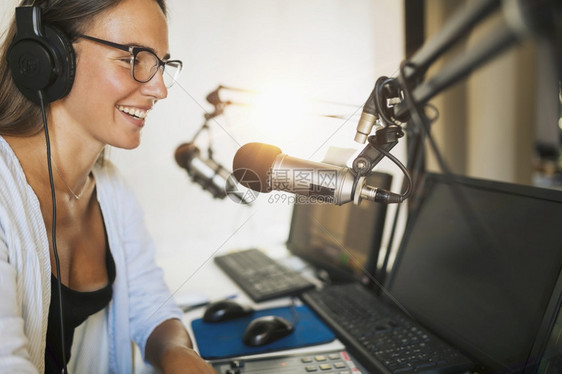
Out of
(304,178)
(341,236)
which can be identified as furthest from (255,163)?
(341,236)

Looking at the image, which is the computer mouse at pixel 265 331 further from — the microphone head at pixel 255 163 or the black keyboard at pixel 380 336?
the microphone head at pixel 255 163

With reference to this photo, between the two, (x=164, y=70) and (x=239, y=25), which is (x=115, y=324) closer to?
(x=164, y=70)

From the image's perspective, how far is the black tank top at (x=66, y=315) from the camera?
757 mm

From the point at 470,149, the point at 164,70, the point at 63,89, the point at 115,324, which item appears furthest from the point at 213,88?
the point at 470,149

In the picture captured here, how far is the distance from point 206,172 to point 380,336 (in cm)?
49

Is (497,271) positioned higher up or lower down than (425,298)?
higher up

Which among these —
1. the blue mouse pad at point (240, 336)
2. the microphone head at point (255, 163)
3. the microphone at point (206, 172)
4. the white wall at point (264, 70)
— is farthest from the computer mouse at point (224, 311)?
the microphone head at point (255, 163)

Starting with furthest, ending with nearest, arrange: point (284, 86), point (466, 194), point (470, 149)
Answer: point (470, 149) → point (466, 194) → point (284, 86)

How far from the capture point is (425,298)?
89 centimetres

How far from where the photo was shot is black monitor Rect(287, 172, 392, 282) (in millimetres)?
1096

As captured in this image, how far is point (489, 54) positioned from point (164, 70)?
0.55 meters

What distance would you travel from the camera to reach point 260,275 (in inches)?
47.8

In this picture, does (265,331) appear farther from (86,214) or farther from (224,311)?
(86,214)

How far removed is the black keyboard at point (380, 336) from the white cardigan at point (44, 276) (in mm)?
361
